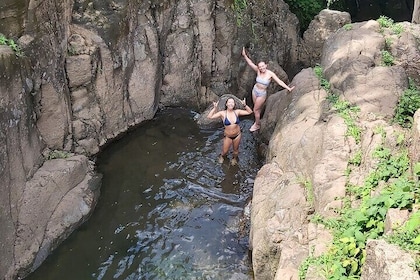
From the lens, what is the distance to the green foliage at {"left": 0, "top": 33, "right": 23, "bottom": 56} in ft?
26.6

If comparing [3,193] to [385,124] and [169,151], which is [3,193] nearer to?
[169,151]

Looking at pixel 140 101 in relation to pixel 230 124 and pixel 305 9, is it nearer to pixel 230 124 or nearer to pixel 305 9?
pixel 230 124

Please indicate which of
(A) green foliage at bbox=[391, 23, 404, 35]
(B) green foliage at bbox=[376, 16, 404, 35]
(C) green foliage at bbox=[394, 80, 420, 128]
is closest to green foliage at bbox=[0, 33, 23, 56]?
(C) green foliage at bbox=[394, 80, 420, 128]

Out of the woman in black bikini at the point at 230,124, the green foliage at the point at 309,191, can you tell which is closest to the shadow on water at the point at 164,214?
the woman in black bikini at the point at 230,124

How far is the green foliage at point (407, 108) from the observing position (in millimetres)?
7898

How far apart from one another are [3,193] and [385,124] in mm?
6698

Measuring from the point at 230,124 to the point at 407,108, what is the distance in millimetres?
4076

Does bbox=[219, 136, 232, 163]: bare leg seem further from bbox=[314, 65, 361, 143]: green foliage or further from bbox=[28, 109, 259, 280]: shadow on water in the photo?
bbox=[314, 65, 361, 143]: green foliage

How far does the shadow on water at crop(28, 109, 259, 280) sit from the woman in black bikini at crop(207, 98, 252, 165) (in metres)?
0.32

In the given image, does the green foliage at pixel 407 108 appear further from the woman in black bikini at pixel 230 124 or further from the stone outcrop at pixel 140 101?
the woman in black bikini at pixel 230 124

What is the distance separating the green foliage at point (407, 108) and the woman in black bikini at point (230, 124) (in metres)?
3.64

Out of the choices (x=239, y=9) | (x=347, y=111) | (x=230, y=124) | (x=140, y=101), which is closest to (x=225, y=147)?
(x=230, y=124)

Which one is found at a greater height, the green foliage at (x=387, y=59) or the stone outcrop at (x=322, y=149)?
the green foliage at (x=387, y=59)

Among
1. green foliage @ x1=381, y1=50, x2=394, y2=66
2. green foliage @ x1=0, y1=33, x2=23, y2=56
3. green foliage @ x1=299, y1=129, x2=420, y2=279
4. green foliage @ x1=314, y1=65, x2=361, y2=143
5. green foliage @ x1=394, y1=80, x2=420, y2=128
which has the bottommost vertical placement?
green foliage @ x1=299, y1=129, x2=420, y2=279
